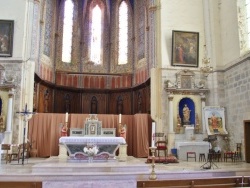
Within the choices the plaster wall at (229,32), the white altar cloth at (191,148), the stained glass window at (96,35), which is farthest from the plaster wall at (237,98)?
the stained glass window at (96,35)

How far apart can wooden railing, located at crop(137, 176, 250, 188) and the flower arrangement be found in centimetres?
556

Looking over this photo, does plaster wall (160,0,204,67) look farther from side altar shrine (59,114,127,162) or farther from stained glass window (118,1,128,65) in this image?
stained glass window (118,1,128,65)

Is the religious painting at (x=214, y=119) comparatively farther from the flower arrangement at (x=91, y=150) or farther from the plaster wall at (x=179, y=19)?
the flower arrangement at (x=91, y=150)

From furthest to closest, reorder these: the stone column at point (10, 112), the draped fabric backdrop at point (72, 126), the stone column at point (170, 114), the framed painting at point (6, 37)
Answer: the draped fabric backdrop at point (72, 126)
the stone column at point (170, 114)
the framed painting at point (6, 37)
the stone column at point (10, 112)

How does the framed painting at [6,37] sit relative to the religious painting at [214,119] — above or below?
above

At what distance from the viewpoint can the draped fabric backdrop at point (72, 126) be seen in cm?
1515

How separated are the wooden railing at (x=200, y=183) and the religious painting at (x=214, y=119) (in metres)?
8.22

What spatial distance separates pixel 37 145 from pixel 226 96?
34.0 ft

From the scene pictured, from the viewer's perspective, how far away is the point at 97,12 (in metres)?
22.9

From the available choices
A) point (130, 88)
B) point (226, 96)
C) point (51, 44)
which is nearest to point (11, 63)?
point (51, 44)

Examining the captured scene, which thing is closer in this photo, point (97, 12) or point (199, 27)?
point (199, 27)

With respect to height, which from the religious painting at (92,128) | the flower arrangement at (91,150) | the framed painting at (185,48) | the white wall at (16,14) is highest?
the white wall at (16,14)

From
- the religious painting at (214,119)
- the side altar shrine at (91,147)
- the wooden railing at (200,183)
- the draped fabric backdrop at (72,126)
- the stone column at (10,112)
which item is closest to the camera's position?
the wooden railing at (200,183)

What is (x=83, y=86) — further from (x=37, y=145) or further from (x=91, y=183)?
(x=91, y=183)
